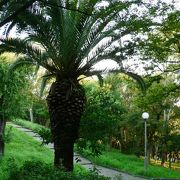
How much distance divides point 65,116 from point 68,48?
6.30ft

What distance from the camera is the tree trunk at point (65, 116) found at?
11516mm

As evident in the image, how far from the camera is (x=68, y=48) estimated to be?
459 inches

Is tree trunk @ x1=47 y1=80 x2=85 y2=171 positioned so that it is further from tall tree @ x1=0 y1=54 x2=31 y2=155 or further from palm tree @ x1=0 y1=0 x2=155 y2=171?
tall tree @ x1=0 y1=54 x2=31 y2=155

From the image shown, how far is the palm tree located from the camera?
11555 mm

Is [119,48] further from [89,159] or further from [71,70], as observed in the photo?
[89,159]

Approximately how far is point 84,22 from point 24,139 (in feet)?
65.3

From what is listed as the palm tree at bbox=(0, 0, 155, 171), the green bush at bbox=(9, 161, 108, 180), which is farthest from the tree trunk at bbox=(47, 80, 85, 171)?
the green bush at bbox=(9, 161, 108, 180)

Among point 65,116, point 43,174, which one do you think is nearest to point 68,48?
point 65,116

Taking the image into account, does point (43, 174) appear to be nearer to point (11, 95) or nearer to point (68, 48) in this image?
point (68, 48)

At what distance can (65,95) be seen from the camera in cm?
1179

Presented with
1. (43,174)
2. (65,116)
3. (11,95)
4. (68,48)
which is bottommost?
(43,174)

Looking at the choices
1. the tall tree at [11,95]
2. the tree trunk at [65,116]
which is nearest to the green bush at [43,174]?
the tree trunk at [65,116]

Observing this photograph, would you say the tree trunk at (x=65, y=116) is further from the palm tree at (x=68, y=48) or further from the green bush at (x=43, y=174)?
the green bush at (x=43, y=174)

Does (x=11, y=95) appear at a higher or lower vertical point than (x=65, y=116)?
higher
